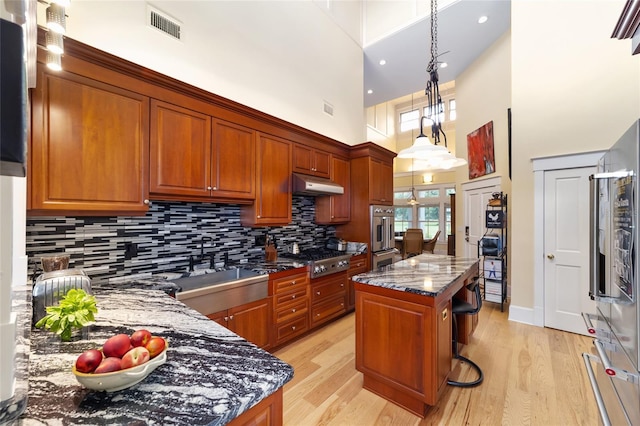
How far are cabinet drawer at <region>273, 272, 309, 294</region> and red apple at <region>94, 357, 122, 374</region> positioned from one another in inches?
78.6

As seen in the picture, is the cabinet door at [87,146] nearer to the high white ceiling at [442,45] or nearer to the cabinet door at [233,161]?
the cabinet door at [233,161]

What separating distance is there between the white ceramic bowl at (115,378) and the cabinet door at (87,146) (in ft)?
4.96

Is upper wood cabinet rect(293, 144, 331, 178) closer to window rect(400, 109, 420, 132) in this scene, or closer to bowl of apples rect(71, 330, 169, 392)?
bowl of apples rect(71, 330, 169, 392)

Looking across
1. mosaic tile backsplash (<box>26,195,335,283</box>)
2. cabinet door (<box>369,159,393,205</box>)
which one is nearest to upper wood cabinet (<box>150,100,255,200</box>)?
mosaic tile backsplash (<box>26,195,335,283</box>)

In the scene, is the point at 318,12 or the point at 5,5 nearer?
the point at 5,5

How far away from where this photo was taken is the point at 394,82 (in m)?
6.24

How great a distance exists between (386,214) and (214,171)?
9.34 ft

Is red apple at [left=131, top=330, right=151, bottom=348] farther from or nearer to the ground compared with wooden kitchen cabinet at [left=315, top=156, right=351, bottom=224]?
nearer to the ground

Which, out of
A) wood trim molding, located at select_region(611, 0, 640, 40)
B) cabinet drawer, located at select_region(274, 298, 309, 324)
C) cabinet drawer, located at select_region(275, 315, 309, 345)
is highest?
wood trim molding, located at select_region(611, 0, 640, 40)

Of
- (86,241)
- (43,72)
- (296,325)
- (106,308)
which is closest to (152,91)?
(43,72)

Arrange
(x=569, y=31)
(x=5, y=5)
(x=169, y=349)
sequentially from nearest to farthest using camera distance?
(x=5, y=5), (x=169, y=349), (x=569, y=31)

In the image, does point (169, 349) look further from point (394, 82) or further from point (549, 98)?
point (394, 82)

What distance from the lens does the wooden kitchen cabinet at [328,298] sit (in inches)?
127

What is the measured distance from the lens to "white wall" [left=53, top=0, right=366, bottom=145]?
2.25m
